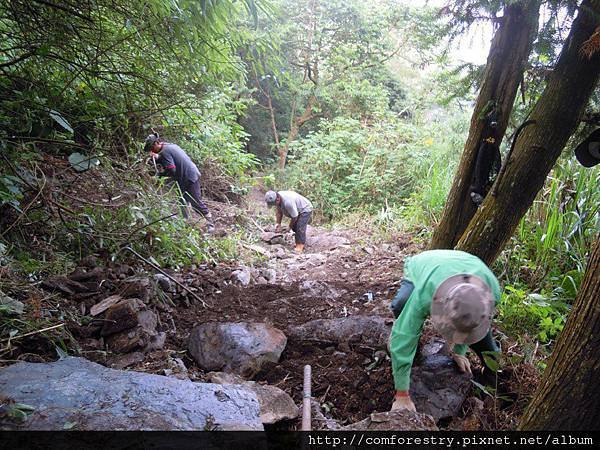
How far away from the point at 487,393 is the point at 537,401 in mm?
544

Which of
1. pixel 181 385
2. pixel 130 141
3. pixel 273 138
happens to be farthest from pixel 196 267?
pixel 273 138

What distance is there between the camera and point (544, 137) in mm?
2588

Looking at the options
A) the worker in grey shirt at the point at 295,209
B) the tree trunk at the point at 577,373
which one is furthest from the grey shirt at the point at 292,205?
the tree trunk at the point at 577,373

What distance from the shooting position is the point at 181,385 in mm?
1830

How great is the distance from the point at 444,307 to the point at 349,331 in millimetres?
1075

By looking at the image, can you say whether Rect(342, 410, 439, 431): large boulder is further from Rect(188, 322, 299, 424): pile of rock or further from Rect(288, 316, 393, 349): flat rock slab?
Rect(288, 316, 393, 349): flat rock slab

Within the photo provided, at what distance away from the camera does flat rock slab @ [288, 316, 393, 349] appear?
264cm

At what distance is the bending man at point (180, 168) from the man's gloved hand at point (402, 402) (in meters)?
3.99

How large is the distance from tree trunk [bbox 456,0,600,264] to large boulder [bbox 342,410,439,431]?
1528mm

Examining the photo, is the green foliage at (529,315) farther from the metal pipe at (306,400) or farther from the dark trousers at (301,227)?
the dark trousers at (301,227)

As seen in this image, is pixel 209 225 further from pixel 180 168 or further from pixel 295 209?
pixel 295 209

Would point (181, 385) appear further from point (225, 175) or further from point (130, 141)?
point (225, 175)

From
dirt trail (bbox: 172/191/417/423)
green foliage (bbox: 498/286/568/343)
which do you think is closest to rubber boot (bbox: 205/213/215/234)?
dirt trail (bbox: 172/191/417/423)

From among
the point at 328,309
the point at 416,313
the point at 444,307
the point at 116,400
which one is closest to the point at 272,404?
the point at 116,400
